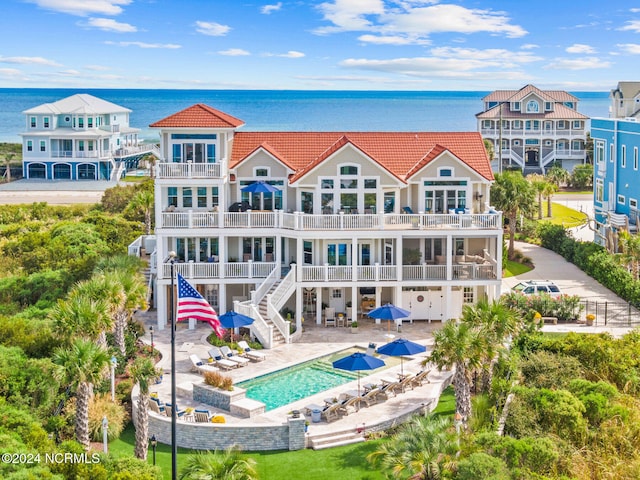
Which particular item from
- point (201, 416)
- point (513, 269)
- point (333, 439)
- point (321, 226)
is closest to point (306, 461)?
point (333, 439)

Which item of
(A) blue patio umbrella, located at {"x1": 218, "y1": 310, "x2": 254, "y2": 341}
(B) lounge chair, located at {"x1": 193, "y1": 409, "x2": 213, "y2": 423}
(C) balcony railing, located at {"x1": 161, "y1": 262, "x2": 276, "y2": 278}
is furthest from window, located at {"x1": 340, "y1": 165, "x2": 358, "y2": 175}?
(B) lounge chair, located at {"x1": 193, "y1": 409, "x2": 213, "y2": 423}

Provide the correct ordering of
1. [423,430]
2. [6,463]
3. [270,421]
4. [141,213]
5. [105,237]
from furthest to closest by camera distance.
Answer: [141,213] < [105,237] < [270,421] < [423,430] < [6,463]

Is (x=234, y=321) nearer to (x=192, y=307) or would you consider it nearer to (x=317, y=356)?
(x=317, y=356)

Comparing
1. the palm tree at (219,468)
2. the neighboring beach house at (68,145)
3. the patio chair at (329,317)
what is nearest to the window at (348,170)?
the patio chair at (329,317)

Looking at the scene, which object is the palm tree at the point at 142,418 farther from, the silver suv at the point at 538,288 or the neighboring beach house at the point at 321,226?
the silver suv at the point at 538,288

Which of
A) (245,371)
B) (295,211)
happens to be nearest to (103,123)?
(295,211)

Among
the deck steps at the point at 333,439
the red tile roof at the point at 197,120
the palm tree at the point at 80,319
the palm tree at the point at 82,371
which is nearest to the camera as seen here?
the palm tree at the point at 82,371

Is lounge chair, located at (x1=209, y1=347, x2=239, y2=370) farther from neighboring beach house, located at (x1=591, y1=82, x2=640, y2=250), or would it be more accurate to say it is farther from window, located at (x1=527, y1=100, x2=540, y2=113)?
window, located at (x1=527, y1=100, x2=540, y2=113)

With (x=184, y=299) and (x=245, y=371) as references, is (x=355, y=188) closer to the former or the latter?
(x=245, y=371)
